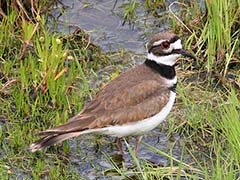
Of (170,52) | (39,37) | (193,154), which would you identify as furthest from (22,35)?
(193,154)

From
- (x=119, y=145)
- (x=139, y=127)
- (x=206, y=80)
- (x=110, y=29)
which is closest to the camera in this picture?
(x=139, y=127)

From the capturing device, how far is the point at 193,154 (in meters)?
6.99

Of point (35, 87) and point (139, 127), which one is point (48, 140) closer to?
point (139, 127)

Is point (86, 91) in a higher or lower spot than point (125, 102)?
lower

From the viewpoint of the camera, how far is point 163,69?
7148 millimetres

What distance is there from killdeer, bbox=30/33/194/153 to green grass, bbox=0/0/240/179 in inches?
11.1

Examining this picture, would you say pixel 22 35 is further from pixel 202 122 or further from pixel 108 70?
pixel 202 122

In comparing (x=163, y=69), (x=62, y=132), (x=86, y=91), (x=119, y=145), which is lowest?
(x=119, y=145)

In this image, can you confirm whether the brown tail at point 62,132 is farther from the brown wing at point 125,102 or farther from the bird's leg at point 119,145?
the bird's leg at point 119,145

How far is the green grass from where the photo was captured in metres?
6.62

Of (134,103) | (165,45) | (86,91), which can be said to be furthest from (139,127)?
(86,91)

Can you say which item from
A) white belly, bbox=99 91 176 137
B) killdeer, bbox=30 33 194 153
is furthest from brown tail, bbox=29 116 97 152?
white belly, bbox=99 91 176 137

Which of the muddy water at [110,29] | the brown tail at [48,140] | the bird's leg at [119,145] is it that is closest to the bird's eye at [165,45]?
the muddy water at [110,29]

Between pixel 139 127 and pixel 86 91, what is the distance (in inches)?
37.6
